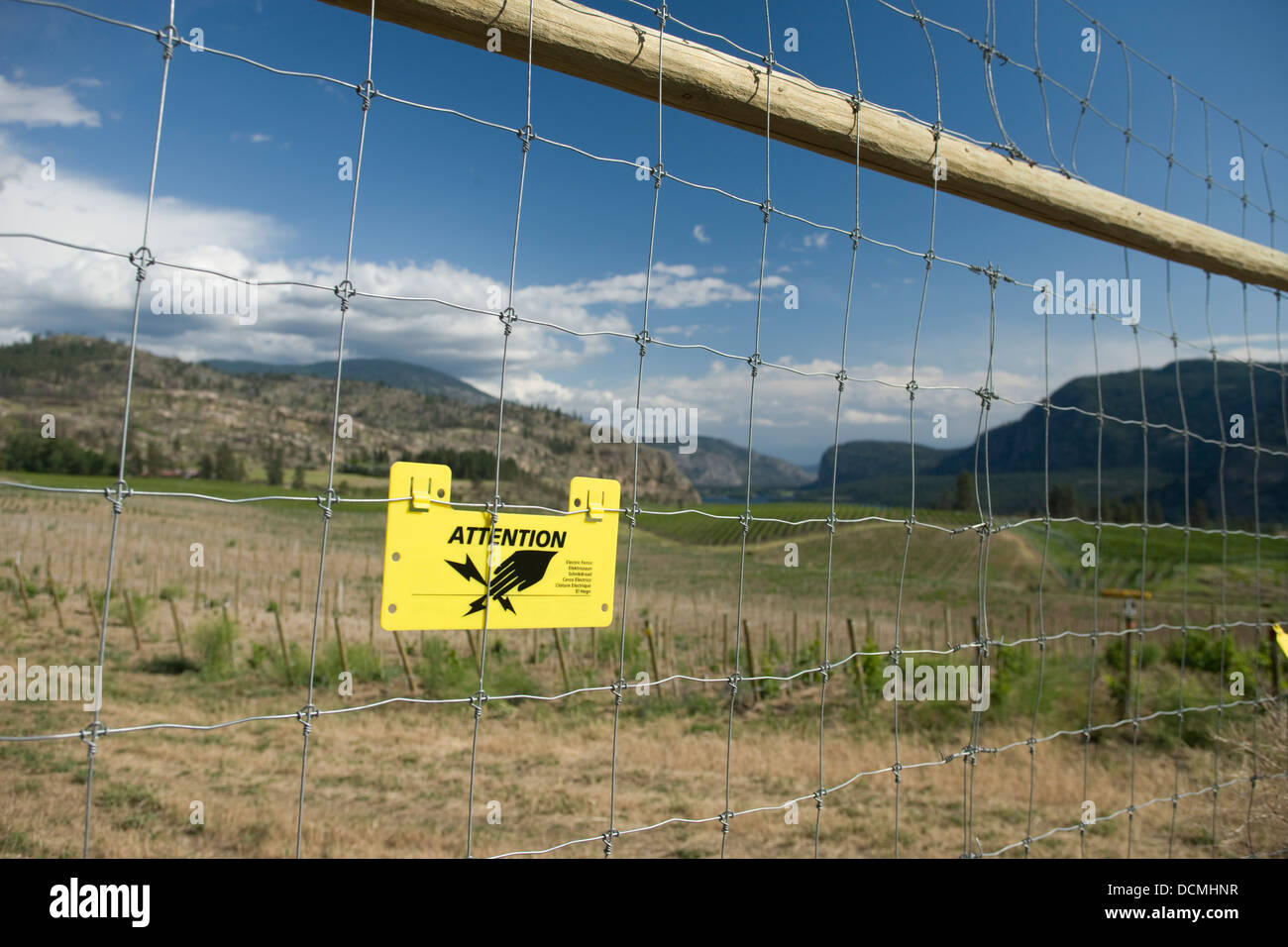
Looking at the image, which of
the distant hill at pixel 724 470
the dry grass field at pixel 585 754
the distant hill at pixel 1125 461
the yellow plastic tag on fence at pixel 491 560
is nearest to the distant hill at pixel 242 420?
the distant hill at pixel 724 470

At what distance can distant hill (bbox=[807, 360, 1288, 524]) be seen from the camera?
270 ft

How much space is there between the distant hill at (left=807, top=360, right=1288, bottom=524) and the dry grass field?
153ft

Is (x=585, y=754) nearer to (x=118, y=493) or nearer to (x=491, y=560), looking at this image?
(x=491, y=560)

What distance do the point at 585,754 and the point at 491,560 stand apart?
10.5m

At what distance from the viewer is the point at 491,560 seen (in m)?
2.12

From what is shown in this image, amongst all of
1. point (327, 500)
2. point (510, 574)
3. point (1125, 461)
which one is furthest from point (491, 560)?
point (1125, 461)

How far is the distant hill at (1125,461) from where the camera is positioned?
82375 millimetres

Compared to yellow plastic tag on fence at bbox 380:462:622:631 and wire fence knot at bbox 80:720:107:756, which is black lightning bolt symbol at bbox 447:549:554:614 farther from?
wire fence knot at bbox 80:720:107:756

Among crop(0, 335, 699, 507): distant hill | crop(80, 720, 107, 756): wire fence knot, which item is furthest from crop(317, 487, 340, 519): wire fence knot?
crop(0, 335, 699, 507): distant hill

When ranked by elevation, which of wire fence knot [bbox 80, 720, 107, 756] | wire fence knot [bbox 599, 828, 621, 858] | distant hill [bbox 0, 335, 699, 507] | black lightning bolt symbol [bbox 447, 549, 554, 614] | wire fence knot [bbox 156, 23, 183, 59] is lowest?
wire fence knot [bbox 599, 828, 621, 858]

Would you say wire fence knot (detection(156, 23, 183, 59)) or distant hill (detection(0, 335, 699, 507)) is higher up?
distant hill (detection(0, 335, 699, 507))

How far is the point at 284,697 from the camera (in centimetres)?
1697

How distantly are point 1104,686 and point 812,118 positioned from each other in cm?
1428

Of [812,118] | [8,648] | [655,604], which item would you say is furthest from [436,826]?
[655,604]
